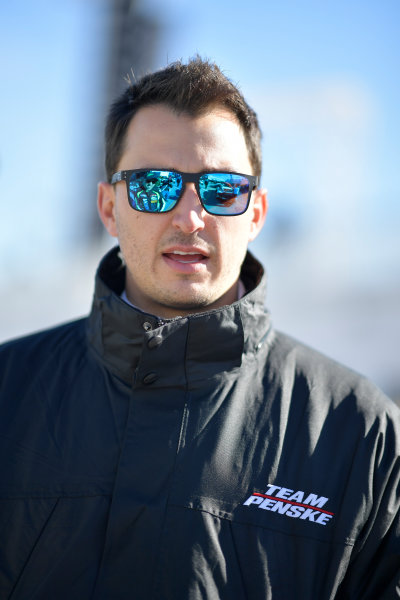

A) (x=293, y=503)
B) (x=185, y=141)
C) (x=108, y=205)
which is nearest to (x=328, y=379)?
(x=293, y=503)

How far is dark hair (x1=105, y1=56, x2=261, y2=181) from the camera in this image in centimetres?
220

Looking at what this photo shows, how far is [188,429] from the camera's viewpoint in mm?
1876

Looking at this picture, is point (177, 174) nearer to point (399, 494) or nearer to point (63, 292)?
point (399, 494)

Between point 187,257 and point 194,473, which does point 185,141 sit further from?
point 194,473

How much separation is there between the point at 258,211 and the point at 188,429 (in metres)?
0.96

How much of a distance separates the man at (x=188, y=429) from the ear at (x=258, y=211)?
14 cm

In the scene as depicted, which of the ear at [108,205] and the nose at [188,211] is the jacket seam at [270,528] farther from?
the ear at [108,205]

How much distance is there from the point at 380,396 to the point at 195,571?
807 millimetres

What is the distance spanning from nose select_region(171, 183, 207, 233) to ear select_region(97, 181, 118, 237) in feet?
1.25

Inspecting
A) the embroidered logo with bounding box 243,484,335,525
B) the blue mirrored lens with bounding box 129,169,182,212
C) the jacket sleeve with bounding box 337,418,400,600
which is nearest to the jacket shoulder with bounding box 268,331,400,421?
the jacket sleeve with bounding box 337,418,400,600

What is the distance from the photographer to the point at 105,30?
7.73m

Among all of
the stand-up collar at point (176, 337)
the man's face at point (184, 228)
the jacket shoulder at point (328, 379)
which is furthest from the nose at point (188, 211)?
the jacket shoulder at point (328, 379)

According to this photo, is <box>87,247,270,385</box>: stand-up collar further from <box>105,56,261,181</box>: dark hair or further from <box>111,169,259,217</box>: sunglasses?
<box>105,56,261,181</box>: dark hair

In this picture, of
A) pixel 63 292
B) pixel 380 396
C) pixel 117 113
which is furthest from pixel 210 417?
Result: pixel 63 292
